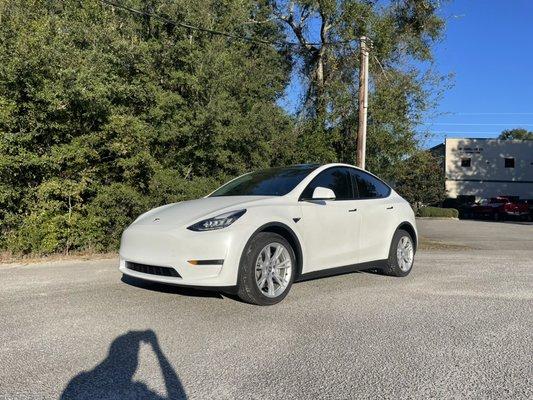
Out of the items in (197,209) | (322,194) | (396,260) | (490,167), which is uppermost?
(490,167)

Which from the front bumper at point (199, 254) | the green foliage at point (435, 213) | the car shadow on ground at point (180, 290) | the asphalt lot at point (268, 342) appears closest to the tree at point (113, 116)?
the asphalt lot at point (268, 342)

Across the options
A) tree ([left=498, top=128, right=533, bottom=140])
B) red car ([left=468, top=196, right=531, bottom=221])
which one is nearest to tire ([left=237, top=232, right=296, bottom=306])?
red car ([left=468, top=196, right=531, bottom=221])

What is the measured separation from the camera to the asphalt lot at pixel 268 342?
361 centimetres

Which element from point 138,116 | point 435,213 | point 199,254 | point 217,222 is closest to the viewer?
point 199,254

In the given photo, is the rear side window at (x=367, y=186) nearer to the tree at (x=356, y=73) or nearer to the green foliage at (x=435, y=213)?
the tree at (x=356, y=73)

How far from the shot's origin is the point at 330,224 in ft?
21.1

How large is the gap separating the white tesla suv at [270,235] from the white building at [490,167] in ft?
134

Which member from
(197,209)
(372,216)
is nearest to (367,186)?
(372,216)

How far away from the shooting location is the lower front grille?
5418 mm

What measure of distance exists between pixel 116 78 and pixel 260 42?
20.2ft

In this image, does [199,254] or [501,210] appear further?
[501,210]

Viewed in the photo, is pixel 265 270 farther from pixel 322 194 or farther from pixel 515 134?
pixel 515 134

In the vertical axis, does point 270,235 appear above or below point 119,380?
above

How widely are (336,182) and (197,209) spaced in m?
2.04
